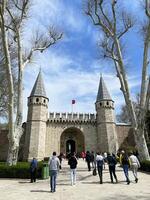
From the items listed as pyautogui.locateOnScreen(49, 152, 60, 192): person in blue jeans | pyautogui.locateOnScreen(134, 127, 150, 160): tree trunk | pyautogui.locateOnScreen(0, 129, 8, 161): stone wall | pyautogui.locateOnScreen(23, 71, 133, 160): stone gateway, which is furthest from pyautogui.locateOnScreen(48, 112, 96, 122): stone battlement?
pyautogui.locateOnScreen(49, 152, 60, 192): person in blue jeans

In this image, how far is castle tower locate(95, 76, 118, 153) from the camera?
34.4 m

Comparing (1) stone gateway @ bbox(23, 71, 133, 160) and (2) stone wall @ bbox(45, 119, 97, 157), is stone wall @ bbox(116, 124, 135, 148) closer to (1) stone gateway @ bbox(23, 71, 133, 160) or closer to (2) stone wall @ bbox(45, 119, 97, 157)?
(1) stone gateway @ bbox(23, 71, 133, 160)

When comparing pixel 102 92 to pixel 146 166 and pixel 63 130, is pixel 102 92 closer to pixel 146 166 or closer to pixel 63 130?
pixel 63 130

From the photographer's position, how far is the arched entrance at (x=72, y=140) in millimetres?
39125

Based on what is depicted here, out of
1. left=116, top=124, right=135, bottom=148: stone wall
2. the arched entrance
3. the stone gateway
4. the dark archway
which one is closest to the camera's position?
the stone gateway

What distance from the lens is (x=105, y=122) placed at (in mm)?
36062

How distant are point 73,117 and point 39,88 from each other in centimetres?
696

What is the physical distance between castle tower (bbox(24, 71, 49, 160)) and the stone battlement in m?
1.41

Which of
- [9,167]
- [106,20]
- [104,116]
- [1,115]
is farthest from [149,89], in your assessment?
[104,116]

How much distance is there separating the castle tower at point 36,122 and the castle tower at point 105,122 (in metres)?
8.11

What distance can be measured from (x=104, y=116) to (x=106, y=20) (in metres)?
19.3

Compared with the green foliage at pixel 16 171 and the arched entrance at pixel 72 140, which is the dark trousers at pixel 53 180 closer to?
→ the green foliage at pixel 16 171

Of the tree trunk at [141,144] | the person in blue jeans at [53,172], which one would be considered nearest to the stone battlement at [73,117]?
the tree trunk at [141,144]

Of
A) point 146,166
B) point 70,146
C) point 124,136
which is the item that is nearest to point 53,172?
point 146,166
